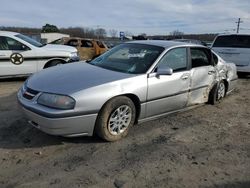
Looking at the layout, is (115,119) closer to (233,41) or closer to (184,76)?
(184,76)

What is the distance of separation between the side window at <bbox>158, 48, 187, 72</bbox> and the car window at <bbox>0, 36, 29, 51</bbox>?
514 centimetres

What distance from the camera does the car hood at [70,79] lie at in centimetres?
414

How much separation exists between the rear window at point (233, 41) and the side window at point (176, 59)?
6.92 metres

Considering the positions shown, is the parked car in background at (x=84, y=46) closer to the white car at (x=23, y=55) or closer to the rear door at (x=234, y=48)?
the rear door at (x=234, y=48)

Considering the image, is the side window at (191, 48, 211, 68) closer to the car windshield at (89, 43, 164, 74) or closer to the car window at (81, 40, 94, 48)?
the car windshield at (89, 43, 164, 74)

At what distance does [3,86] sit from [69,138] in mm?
4673

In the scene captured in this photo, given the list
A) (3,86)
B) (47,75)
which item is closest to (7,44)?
(3,86)

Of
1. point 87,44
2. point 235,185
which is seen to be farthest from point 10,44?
point 87,44

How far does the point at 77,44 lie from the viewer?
58.2ft

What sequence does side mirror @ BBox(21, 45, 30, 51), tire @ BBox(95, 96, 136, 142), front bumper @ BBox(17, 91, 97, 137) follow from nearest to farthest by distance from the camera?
front bumper @ BBox(17, 91, 97, 137), tire @ BBox(95, 96, 136, 142), side mirror @ BBox(21, 45, 30, 51)

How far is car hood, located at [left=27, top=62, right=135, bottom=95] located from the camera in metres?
4.14

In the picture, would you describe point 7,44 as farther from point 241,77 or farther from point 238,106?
point 241,77

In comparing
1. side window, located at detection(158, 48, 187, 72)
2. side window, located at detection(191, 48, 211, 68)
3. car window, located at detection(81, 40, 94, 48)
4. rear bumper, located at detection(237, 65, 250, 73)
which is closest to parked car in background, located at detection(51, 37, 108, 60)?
car window, located at detection(81, 40, 94, 48)

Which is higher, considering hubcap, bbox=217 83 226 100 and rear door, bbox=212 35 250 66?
rear door, bbox=212 35 250 66
